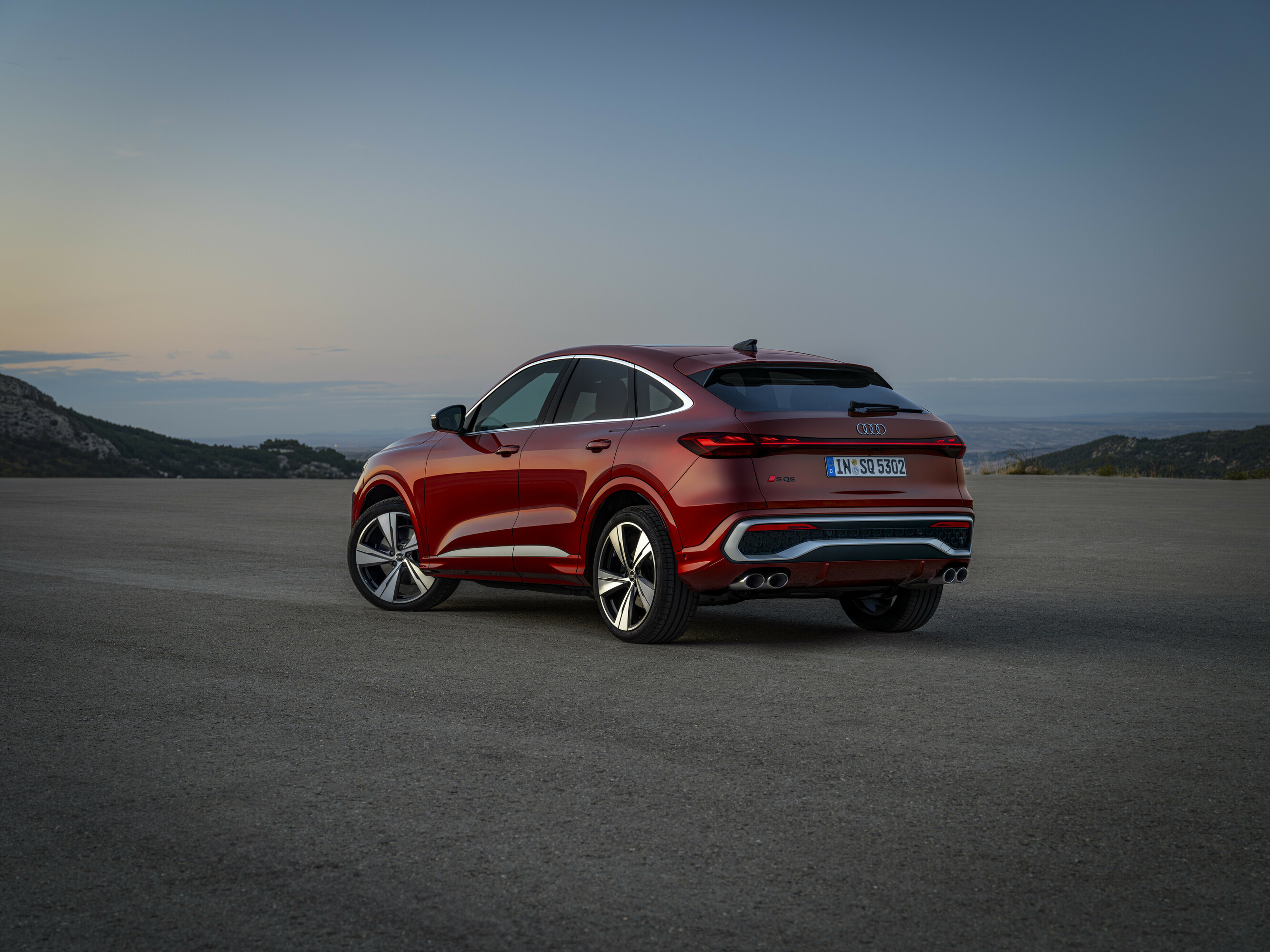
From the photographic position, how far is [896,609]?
8016 mm

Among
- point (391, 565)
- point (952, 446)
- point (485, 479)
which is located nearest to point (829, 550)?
point (952, 446)

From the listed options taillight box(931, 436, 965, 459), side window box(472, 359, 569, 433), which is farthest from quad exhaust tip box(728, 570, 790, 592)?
side window box(472, 359, 569, 433)

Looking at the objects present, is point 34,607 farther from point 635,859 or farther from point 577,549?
point 635,859

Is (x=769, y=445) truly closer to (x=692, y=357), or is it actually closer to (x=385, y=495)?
(x=692, y=357)

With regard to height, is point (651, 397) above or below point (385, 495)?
above

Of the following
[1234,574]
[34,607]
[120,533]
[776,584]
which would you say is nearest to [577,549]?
[776,584]

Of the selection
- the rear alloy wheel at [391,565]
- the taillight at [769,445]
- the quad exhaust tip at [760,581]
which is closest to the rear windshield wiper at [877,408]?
the taillight at [769,445]

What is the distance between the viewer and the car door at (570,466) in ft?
24.9

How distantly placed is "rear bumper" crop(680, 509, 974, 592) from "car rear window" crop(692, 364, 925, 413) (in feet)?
2.15

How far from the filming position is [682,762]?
179 inches

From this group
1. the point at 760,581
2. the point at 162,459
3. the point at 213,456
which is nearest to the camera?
the point at 760,581

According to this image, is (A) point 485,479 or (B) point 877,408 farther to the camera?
(A) point 485,479

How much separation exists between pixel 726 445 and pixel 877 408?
41.7 inches

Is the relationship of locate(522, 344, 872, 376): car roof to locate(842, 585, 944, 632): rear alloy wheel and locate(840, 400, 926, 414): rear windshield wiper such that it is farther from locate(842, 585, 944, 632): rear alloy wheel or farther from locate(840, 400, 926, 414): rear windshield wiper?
locate(842, 585, 944, 632): rear alloy wheel
